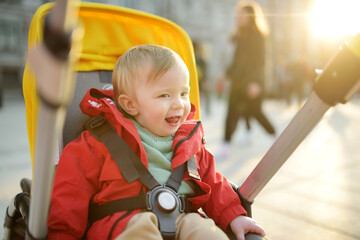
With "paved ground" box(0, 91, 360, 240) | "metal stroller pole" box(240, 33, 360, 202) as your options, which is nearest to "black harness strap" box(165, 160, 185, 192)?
"metal stroller pole" box(240, 33, 360, 202)

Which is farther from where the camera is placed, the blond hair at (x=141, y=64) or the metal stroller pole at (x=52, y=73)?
the blond hair at (x=141, y=64)

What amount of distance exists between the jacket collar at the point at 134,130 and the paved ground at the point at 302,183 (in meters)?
1.03

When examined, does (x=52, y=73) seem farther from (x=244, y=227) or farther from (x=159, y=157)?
(x=244, y=227)

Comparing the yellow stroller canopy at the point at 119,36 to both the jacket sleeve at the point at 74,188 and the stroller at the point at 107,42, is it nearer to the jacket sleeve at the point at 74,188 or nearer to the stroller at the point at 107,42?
the stroller at the point at 107,42

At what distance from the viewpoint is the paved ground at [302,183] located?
7.83 feet

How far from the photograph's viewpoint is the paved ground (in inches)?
94.0

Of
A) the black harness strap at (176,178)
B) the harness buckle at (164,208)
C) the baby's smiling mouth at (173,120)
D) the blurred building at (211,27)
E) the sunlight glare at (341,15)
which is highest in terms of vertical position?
the sunlight glare at (341,15)

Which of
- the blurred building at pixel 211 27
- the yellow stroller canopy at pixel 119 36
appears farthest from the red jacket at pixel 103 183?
the blurred building at pixel 211 27

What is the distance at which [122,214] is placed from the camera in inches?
51.3

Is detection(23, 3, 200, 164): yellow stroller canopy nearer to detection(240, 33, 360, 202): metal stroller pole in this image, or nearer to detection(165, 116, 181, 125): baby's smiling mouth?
detection(165, 116, 181, 125): baby's smiling mouth

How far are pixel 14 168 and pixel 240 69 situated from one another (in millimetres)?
2773

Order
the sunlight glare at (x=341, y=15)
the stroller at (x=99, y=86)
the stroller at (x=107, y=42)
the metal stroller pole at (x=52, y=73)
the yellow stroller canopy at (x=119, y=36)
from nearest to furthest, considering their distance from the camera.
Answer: the metal stroller pole at (x=52, y=73)
the stroller at (x=99, y=86)
the sunlight glare at (x=341, y=15)
the stroller at (x=107, y=42)
the yellow stroller canopy at (x=119, y=36)

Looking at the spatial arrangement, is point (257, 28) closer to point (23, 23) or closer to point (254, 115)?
point (254, 115)

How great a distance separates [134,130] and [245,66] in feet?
11.3
